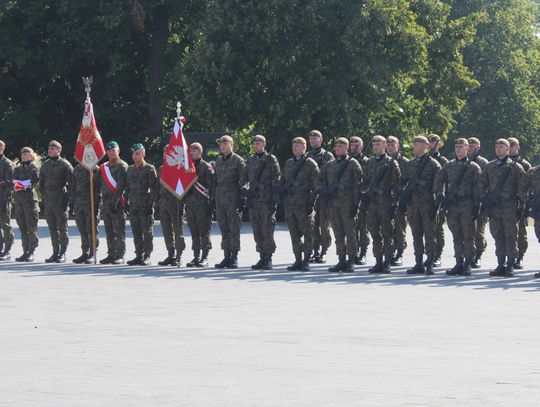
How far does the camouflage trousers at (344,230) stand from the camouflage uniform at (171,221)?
2470 millimetres

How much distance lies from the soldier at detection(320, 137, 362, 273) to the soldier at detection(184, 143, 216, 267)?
1.98m

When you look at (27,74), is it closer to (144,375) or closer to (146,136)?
(146,136)

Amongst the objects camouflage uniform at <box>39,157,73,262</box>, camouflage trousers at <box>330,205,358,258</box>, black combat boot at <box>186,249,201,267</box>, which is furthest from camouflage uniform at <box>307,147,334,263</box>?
camouflage uniform at <box>39,157,73,262</box>

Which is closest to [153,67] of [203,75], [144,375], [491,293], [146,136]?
[146,136]

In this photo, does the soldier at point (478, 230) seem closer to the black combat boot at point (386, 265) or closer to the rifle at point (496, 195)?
the rifle at point (496, 195)

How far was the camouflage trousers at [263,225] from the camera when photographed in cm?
2064

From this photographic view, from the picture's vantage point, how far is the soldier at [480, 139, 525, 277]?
19188 mm

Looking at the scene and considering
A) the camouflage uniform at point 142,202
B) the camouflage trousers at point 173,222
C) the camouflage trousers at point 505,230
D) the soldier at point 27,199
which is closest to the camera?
the camouflage trousers at point 505,230

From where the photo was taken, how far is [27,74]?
46406 mm

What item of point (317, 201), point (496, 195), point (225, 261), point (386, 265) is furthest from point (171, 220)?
point (496, 195)

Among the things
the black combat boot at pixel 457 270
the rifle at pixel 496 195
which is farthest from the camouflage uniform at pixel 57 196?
the rifle at pixel 496 195

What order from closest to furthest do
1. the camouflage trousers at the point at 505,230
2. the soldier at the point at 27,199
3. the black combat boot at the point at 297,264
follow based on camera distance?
the camouflage trousers at the point at 505,230 → the black combat boot at the point at 297,264 → the soldier at the point at 27,199

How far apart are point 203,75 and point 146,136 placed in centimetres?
668

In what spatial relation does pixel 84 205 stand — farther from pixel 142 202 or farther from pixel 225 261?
pixel 225 261
